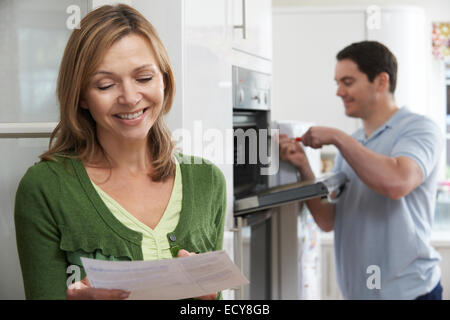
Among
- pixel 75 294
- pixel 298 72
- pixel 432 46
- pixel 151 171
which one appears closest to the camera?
pixel 75 294

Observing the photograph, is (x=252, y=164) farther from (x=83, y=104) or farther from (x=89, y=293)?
(x=89, y=293)

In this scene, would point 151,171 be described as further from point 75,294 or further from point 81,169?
point 75,294

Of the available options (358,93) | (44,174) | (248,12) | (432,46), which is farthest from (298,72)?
(44,174)

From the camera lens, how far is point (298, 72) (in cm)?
331

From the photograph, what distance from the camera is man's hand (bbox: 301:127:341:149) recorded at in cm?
186

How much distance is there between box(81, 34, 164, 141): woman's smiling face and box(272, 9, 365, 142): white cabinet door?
230 cm

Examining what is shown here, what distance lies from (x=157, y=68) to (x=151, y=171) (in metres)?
0.20

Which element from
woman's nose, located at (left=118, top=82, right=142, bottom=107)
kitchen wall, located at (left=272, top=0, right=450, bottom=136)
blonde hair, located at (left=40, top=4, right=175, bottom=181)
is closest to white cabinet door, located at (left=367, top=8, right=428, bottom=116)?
kitchen wall, located at (left=272, top=0, right=450, bottom=136)

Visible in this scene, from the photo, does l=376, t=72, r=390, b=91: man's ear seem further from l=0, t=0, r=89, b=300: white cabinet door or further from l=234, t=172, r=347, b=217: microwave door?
l=0, t=0, r=89, b=300: white cabinet door

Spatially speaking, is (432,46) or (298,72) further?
(432,46)

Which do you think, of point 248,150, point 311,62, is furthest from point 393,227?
point 311,62

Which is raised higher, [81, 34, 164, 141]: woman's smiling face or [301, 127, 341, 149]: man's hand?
[81, 34, 164, 141]: woman's smiling face

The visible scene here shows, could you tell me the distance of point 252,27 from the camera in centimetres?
Answer: 183

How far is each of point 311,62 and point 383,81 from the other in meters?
1.31
